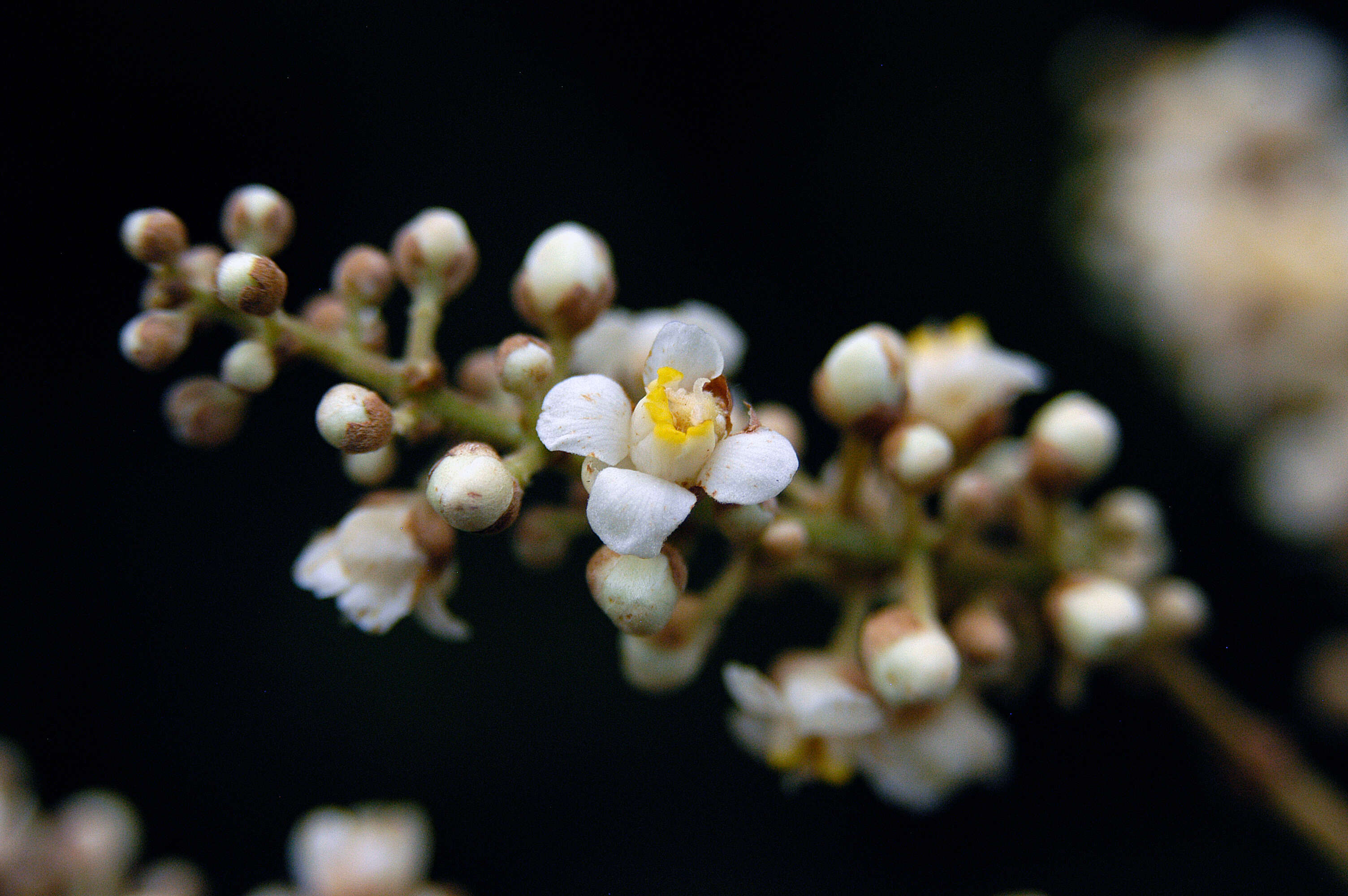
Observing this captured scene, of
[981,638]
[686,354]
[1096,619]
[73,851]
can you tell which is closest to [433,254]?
[686,354]

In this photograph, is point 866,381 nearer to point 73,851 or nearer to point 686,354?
point 686,354

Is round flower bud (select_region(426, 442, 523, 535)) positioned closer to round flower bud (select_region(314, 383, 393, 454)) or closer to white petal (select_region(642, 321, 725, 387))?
round flower bud (select_region(314, 383, 393, 454))

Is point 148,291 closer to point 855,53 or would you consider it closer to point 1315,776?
point 1315,776

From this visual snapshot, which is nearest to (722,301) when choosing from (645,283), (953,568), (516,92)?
(645,283)

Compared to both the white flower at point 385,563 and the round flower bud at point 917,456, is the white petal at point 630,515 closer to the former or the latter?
the white flower at point 385,563

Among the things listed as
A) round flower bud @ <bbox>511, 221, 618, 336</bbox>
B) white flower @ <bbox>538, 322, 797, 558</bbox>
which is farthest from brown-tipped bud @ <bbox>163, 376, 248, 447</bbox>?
white flower @ <bbox>538, 322, 797, 558</bbox>

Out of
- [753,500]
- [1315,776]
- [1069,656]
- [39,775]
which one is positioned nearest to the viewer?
[753,500]

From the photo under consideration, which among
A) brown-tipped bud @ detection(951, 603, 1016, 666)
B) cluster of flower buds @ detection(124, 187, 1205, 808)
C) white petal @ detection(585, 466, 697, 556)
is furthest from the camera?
brown-tipped bud @ detection(951, 603, 1016, 666)
